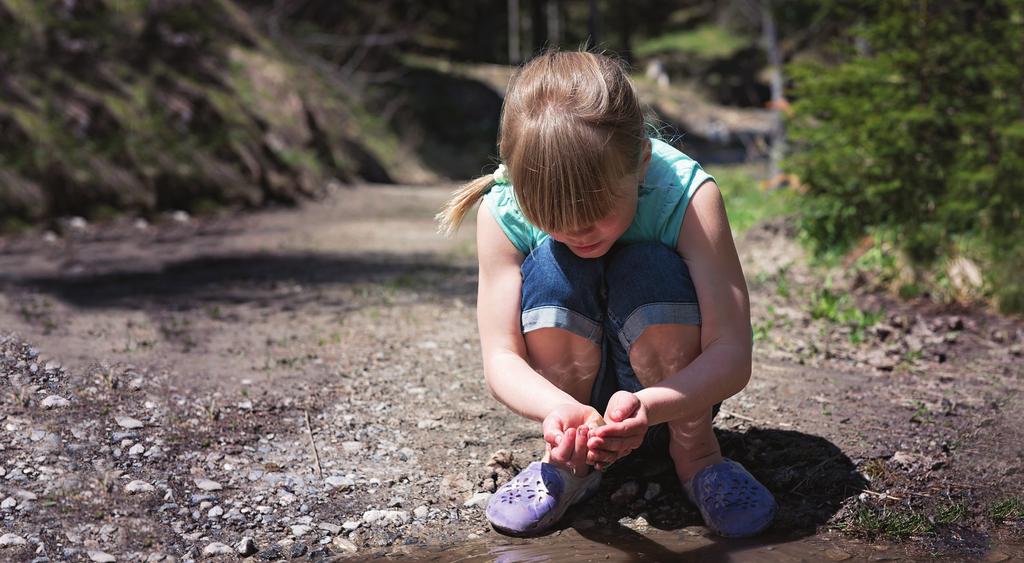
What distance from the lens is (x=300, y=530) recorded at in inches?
87.7

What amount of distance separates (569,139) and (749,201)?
23.5 ft

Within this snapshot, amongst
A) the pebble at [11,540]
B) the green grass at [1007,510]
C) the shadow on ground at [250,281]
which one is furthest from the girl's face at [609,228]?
the shadow on ground at [250,281]

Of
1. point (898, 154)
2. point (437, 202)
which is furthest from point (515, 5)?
point (898, 154)

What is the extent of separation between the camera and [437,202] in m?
10.5

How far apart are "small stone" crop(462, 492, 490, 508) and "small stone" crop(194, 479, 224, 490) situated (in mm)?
660

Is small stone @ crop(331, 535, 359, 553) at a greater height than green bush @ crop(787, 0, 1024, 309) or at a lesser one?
lesser

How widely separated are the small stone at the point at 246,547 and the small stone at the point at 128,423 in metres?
0.70

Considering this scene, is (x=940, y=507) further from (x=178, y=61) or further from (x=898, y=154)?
(x=178, y=61)

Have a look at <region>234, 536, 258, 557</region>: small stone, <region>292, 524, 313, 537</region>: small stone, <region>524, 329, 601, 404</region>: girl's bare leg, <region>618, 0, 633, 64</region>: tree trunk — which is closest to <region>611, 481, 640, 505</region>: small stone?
<region>524, 329, 601, 404</region>: girl's bare leg

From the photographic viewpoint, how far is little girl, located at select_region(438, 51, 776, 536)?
189 cm

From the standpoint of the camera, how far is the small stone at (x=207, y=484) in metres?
2.38

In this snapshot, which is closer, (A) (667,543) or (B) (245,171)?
(A) (667,543)

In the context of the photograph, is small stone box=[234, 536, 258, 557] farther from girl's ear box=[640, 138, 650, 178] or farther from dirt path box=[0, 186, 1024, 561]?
girl's ear box=[640, 138, 650, 178]

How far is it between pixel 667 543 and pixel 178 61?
8.90 metres
